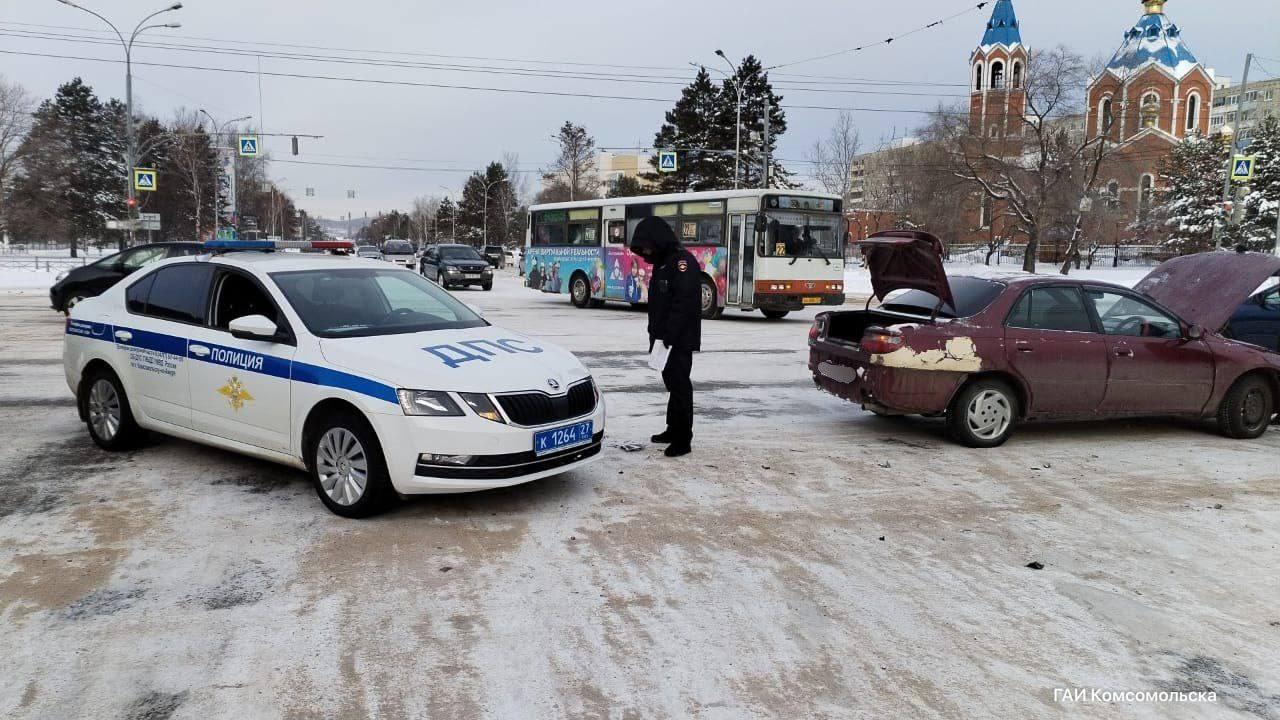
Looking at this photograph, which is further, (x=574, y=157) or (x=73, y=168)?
(x=574, y=157)

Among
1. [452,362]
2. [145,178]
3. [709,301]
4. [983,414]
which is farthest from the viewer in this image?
[145,178]

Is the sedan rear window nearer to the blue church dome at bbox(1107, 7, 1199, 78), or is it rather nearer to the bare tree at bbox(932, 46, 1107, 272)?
the bare tree at bbox(932, 46, 1107, 272)

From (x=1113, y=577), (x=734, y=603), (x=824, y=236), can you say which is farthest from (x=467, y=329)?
(x=824, y=236)

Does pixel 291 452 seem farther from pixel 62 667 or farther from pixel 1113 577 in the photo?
pixel 1113 577

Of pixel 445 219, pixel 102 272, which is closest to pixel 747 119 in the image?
pixel 102 272

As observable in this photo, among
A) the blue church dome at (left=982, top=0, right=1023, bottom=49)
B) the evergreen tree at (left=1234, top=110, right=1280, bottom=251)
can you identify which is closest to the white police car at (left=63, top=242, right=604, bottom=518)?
the evergreen tree at (left=1234, top=110, right=1280, bottom=251)

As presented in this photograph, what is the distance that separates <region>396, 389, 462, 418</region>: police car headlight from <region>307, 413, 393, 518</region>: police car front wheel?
0.31m

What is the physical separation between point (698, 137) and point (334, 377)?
209 feet

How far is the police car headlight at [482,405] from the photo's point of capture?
197 inches

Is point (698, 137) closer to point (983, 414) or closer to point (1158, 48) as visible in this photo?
point (1158, 48)

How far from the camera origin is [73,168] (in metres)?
69.1

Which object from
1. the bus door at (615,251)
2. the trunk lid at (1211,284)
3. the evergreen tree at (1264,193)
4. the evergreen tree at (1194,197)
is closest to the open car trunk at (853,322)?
the trunk lid at (1211,284)

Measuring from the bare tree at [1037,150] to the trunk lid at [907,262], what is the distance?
143 ft

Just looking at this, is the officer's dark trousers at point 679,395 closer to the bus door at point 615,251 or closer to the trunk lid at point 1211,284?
the trunk lid at point 1211,284
